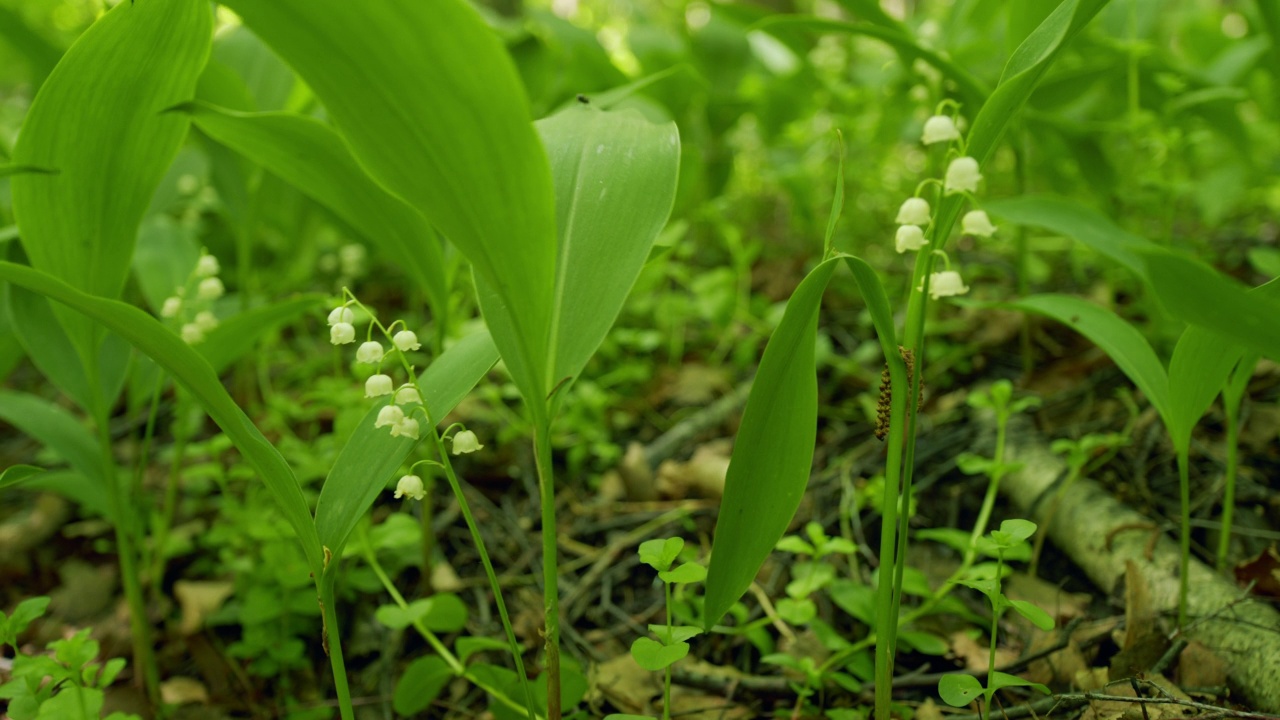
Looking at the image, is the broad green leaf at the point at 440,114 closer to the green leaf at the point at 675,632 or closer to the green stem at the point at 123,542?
the green leaf at the point at 675,632

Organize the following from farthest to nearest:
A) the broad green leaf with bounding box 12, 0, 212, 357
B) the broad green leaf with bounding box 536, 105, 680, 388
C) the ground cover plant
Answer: the broad green leaf with bounding box 12, 0, 212, 357 → the broad green leaf with bounding box 536, 105, 680, 388 → the ground cover plant

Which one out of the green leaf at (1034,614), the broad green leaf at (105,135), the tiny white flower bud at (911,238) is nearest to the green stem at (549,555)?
the tiny white flower bud at (911,238)

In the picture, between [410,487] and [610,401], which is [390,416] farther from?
[610,401]

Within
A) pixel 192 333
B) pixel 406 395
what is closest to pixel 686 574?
pixel 406 395

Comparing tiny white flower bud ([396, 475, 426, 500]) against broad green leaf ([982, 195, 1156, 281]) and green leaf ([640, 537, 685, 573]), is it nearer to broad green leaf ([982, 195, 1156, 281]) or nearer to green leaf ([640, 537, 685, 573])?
green leaf ([640, 537, 685, 573])

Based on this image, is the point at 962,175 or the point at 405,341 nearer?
the point at 962,175

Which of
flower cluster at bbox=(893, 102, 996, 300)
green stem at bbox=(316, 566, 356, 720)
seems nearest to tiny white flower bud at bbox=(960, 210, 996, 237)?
flower cluster at bbox=(893, 102, 996, 300)

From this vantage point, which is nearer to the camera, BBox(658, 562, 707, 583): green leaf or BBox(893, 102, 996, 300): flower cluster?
BBox(893, 102, 996, 300): flower cluster
